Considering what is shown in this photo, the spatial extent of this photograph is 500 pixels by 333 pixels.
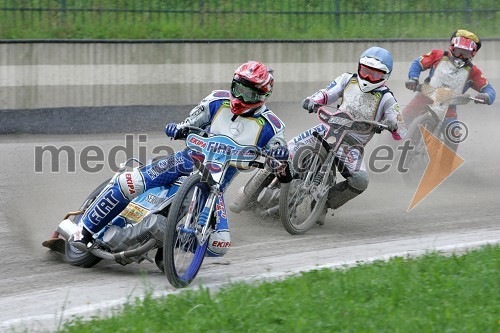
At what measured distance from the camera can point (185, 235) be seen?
24.8 ft

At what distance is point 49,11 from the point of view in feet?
49.9

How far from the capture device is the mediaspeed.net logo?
1341cm

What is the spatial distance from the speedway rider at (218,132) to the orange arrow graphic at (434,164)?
5165 mm

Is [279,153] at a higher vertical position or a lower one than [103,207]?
higher

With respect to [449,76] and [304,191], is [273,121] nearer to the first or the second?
[304,191]

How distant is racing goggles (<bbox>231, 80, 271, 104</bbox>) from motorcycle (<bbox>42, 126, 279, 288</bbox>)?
408 mm

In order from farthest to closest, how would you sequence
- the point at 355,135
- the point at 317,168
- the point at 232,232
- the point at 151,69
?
1. the point at 151,69
2. the point at 355,135
3. the point at 317,168
4. the point at 232,232

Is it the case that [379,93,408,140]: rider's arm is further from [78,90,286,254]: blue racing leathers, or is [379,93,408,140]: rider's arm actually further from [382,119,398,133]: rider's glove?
[78,90,286,254]: blue racing leathers

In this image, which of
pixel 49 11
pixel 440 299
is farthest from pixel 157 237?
pixel 49 11

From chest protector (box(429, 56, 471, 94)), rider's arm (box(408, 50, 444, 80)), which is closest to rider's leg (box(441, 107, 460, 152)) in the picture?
chest protector (box(429, 56, 471, 94))

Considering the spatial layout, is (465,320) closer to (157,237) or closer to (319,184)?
(157,237)

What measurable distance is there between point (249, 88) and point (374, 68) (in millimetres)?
2797

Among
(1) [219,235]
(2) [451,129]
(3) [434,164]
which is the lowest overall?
(3) [434,164]

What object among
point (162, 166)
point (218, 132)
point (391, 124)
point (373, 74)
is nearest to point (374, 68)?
point (373, 74)
